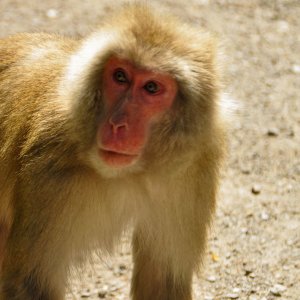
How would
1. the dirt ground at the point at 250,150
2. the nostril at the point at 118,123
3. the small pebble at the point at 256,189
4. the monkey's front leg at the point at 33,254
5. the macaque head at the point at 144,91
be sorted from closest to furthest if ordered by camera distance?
the nostril at the point at 118,123 → the macaque head at the point at 144,91 → the monkey's front leg at the point at 33,254 → the dirt ground at the point at 250,150 → the small pebble at the point at 256,189

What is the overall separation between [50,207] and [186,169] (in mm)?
677

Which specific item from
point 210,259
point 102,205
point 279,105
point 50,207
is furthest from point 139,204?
point 279,105

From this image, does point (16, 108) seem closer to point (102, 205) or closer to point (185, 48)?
point (102, 205)

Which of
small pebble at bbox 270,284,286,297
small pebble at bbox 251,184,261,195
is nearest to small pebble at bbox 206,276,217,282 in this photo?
small pebble at bbox 270,284,286,297

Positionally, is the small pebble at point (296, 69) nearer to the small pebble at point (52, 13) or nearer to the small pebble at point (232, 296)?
the small pebble at point (52, 13)

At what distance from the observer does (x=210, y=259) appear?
5176 millimetres

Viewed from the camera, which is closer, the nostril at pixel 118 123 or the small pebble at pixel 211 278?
the nostril at pixel 118 123

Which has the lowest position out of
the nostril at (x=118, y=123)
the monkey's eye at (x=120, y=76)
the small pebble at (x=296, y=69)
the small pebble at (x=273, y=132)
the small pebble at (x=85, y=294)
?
the small pebble at (x=85, y=294)

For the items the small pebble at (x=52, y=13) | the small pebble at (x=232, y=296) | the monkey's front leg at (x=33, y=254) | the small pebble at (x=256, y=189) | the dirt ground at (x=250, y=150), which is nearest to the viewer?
the monkey's front leg at (x=33, y=254)

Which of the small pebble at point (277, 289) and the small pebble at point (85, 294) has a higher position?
the small pebble at point (277, 289)

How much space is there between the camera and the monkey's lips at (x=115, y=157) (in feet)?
11.1

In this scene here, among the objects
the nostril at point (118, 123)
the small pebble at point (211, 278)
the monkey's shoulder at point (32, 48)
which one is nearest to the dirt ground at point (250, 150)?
the small pebble at point (211, 278)

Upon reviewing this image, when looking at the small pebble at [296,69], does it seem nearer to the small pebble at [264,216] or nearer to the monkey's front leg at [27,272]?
the small pebble at [264,216]

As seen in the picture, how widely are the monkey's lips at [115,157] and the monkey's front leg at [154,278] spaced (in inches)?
33.4
